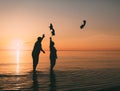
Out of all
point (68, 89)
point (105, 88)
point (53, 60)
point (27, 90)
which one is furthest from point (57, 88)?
point (53, 60)

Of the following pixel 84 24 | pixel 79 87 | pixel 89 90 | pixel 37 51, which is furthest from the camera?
pixel 37 51

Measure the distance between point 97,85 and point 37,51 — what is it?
10.0 m

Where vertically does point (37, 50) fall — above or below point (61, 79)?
above

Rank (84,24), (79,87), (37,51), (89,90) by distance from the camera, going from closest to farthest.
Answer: (89,90)
(79,87)
(84,24)
(37,51)

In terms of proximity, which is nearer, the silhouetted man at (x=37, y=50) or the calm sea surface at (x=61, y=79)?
the calm sea surface at (x=61, y=79)


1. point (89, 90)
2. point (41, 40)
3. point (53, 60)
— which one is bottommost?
point (89, 90)

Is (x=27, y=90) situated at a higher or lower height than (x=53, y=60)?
lower

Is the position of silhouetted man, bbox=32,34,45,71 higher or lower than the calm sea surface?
higher

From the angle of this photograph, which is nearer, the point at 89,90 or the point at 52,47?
the point at 89,90

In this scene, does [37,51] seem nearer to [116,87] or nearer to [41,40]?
[41,40]

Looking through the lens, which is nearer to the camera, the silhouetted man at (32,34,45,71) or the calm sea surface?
the calm sea surface

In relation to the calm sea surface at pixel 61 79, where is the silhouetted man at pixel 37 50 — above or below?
above

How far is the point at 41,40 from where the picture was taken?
80.4 ft

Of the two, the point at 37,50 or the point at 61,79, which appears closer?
the point at 61,79
